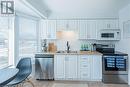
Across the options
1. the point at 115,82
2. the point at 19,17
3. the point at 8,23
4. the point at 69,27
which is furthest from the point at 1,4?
the point at 115,82

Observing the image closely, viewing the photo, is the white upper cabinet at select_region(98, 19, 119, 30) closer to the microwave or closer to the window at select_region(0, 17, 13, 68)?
the microwave

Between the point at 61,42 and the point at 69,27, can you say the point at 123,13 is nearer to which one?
the point at 69,27

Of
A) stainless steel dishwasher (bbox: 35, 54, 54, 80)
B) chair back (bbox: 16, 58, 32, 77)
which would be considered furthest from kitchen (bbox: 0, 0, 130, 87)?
chair back (bbox: 16, 58, 32, 77)

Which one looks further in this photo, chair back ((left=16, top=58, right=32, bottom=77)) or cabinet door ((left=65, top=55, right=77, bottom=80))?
cabinet door ((left=65, top=55, right=77, bottom=80))

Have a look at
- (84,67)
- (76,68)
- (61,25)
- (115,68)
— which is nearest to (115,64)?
(115,68)

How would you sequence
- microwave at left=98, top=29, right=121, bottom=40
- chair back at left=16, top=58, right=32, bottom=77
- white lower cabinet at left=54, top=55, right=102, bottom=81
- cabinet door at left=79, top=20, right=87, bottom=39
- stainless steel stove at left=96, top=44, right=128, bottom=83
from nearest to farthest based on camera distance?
1. chair back at left=16, top=58, right=32, bottom=77
2. stainless steel stove at left=96, top=44, right=128, bottom=83
3. white lower cabinet at left=54, top=55, right=102, bottom=81
4. microwave at left=98, top=29, right=121, bottom=40
5. cabinet door at left=79, top=20, right=87, bottom=39

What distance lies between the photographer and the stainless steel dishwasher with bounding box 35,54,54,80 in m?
6.32

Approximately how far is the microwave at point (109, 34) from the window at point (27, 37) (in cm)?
239

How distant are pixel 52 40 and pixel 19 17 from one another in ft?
5.66

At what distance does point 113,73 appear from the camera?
19.4 feet

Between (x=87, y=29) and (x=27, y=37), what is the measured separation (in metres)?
2.16

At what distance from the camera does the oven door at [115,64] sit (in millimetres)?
5852

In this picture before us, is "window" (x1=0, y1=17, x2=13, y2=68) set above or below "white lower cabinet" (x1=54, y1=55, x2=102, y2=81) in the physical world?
above

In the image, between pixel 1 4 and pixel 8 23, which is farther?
pixel 8 23
